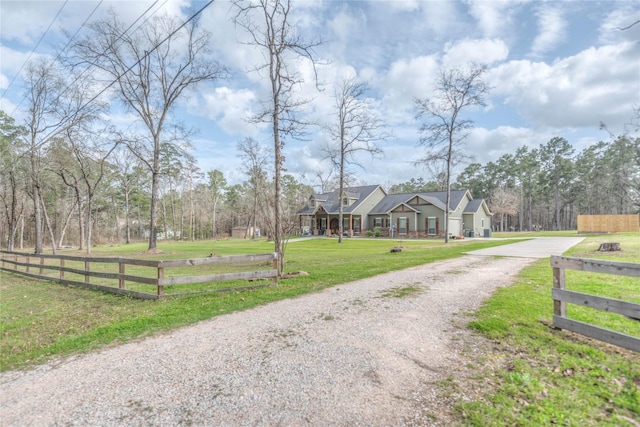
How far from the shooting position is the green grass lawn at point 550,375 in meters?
2.50

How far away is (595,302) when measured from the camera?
382 cm

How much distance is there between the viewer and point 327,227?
3894cm

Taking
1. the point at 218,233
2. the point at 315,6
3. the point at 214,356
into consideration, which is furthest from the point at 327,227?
the point at 214,356

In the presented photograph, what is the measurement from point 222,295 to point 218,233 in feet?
172

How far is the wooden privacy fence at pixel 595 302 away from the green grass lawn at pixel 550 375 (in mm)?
151

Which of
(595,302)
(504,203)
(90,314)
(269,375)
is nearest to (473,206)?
(504,203)

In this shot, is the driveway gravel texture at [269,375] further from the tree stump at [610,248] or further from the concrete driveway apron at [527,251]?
the tree stump at [610,248]

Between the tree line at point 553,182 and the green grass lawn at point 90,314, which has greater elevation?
the tree line at point 553,182

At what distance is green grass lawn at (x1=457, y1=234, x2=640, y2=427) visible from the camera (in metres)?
2.50

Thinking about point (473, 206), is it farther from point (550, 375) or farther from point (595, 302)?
point (550, 375)

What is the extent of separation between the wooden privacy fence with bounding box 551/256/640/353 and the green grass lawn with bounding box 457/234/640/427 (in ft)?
0.49

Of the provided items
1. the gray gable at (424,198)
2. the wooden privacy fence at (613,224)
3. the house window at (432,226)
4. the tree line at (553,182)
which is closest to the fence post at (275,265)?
the gray gable at (424,198)

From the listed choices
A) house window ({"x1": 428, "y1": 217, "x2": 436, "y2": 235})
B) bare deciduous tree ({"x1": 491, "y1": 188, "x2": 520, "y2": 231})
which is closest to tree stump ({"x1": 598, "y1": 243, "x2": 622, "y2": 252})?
house window ({"x1": 428, "y1": 217, "x2": 436, "y2": 235})

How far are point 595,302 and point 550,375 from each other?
140 centimetres
